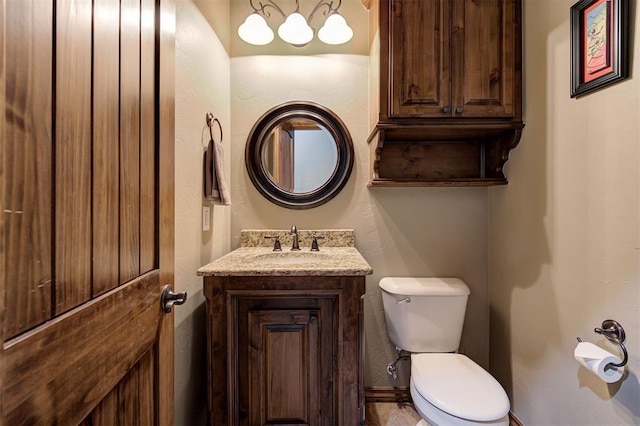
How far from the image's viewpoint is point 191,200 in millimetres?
1393

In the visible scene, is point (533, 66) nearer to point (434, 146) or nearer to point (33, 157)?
point (434, 146)

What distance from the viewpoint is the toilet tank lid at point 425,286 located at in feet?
5.44

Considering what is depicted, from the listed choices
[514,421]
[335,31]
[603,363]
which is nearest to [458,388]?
[603,363]

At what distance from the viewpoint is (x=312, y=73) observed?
6.42 feet

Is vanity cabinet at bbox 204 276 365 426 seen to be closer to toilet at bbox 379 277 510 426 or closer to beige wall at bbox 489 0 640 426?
toilet at bbox 379 277 510 426

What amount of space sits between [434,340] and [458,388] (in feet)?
1.21

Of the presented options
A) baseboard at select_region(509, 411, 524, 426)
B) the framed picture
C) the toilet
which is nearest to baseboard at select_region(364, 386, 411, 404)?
the toilet

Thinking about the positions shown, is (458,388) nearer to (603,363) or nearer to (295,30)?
(603,363)

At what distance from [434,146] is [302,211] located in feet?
2.92

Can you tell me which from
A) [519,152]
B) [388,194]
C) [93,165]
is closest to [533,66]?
[519,152]

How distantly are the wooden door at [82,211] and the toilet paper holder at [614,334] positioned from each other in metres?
1.39

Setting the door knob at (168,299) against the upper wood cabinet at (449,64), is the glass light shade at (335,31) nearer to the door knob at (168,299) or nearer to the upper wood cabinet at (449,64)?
the upper wood cabinet at (449,64)

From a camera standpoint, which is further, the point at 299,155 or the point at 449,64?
the point at 299,155

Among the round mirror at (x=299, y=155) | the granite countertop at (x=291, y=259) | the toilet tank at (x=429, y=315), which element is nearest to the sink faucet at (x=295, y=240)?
the granite countertop at (x=291, y=259)
